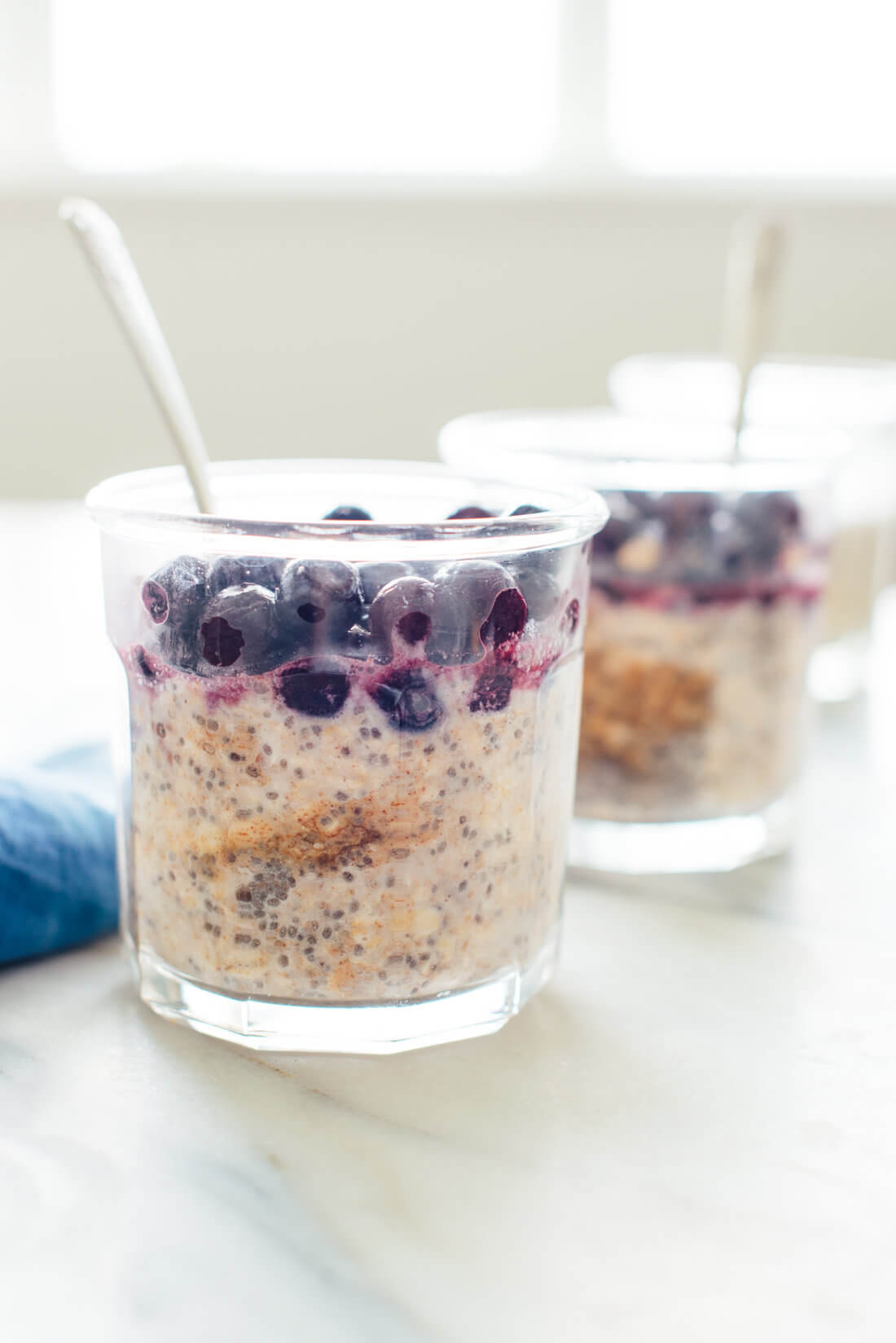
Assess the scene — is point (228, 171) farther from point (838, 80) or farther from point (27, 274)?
point (838, 80)

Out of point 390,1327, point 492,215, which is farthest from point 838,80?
point 390,1327

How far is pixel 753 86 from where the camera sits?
252cm

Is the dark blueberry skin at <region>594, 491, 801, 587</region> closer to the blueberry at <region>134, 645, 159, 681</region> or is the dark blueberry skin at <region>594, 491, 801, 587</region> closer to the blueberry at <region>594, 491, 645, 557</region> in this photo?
the blueberry at <region>594, 491, 645, 557</region>

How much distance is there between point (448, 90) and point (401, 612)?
7.84ft

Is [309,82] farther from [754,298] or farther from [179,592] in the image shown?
[179,592]

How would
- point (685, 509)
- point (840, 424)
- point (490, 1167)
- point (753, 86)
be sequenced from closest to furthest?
point (490, 1167) → point (685, 509) → point (840, 424) → point (753, 86)

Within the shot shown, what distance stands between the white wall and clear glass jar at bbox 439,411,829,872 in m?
1.87

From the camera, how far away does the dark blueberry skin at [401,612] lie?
433mm

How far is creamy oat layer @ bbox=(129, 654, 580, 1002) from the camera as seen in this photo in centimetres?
45

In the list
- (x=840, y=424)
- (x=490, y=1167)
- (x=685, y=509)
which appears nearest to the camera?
(x=490, y=1167)

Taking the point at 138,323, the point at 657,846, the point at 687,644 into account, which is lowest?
the point at 657,846

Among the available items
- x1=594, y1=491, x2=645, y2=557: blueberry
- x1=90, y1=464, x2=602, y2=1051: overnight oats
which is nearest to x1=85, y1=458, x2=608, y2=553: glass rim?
x1=90, y1=464, x2=602, y2=1051: overnight oats

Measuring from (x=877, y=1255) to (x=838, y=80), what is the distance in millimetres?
2550

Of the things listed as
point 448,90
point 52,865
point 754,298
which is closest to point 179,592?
point 52,865
